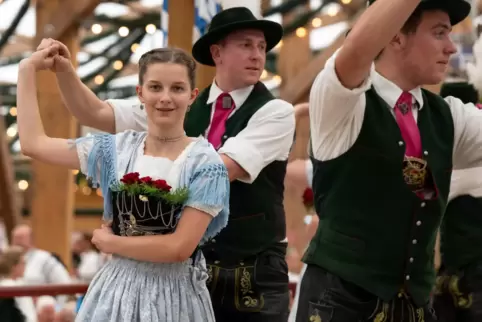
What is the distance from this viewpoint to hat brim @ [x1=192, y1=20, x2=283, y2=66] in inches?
107

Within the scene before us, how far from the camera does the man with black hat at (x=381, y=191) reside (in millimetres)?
2002

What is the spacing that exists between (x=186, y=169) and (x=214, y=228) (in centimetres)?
19

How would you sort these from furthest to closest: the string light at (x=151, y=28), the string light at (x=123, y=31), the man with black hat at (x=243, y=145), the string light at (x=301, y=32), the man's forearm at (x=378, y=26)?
the string light at (x=123, y=31) → the string light at (x=151, y=28) → the string light at (x=301, y=32) → the man with black hat at (x=243, y=145) → the man's forearm at (x=378, y=26)

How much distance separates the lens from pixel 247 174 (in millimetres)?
2492

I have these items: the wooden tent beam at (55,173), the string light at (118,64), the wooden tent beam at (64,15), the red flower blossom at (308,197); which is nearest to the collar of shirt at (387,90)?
the red flower blossom at (308,197)

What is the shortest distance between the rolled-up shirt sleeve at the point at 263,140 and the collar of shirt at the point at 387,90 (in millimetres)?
489

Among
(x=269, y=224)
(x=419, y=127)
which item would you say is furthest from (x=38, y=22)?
(x=419, y=127)

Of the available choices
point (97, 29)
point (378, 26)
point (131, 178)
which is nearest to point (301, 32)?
point (97, 29)

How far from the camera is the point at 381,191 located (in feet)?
6.61

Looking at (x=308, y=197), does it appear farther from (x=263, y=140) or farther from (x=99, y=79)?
(x=99, y=79)

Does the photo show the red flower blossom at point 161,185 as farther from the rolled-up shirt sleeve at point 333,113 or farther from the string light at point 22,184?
the string light at point 22,184

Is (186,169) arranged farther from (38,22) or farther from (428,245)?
(38,22)

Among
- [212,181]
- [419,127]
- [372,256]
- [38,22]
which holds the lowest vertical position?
[372,256]

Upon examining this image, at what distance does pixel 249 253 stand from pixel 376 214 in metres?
0.64
